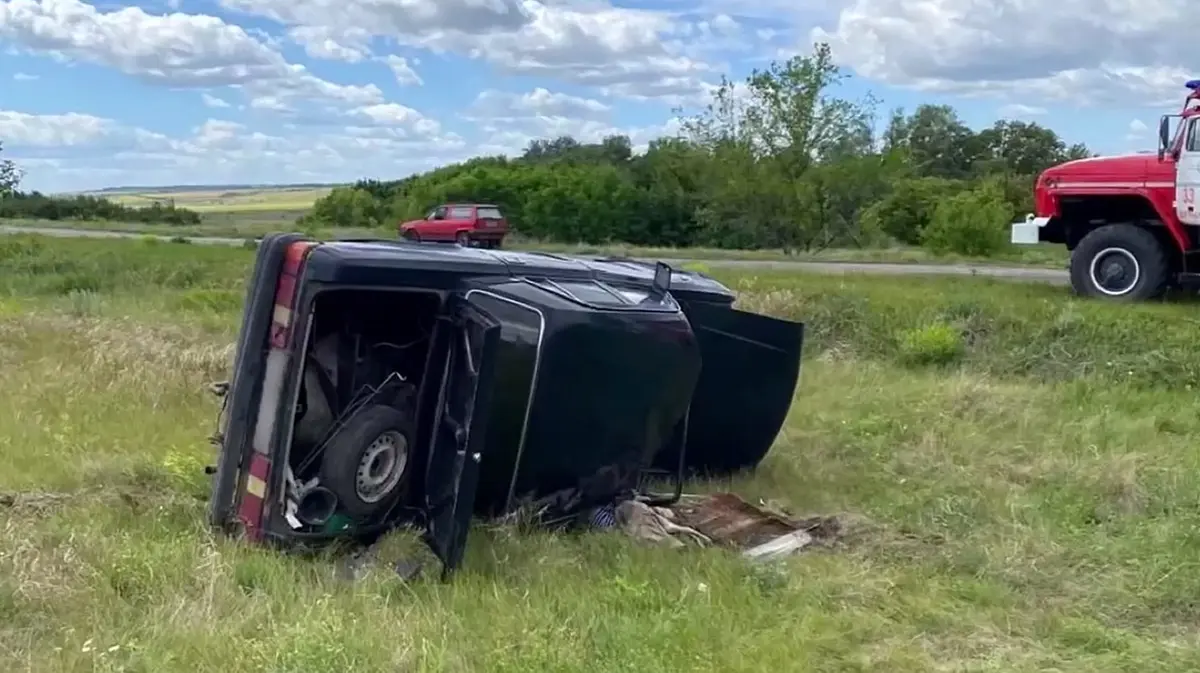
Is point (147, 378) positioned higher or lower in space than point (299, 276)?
lower

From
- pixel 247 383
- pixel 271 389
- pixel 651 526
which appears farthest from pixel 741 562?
pixel 247 383

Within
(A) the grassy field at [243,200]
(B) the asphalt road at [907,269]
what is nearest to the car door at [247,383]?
(B) the asphalt road at [907,269]

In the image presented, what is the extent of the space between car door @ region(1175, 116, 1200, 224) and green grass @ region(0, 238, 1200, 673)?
2261mm

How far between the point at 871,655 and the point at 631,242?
45.5m

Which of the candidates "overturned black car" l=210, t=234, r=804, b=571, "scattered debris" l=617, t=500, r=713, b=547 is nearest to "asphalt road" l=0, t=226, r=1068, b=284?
"scattered debris" l=617, t=500, r=713, b=547

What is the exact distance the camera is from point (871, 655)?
5.23m

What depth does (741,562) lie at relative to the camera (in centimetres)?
629

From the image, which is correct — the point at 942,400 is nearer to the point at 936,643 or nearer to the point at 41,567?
the point at 936,643

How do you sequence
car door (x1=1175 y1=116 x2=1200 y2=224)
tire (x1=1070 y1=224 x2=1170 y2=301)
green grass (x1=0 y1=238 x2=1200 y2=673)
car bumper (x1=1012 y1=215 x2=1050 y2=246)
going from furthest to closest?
car bumper (x1=1012 y1=215 x2=1050 y2=246) → tire (x1=1070 y1=224 x2=1170 y2=301) → car door (x1=1175 y1=116 x2=1200 y2=224) → green grass (x1=0 y1=238 x2=1200 y2=673)

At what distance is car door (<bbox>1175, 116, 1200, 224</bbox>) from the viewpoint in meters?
14.1

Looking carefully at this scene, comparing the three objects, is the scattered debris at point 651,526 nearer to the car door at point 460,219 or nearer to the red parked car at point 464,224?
the red parked car at point 464,224

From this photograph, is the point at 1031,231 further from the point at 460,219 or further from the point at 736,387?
the point at 460,219

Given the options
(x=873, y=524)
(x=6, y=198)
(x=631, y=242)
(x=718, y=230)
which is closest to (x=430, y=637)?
(x=873, y=524)

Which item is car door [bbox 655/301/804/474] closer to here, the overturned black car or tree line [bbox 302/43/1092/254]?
the overturned black car
